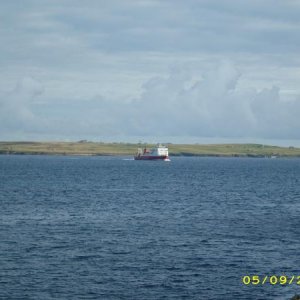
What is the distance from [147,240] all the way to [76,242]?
747 centimetres

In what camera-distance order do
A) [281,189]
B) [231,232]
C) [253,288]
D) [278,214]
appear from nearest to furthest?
[253,288]
[231,232]
[278,214]
[281,189]

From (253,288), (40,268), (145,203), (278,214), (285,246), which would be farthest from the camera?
(145,203)

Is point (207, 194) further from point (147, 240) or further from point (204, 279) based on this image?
point (204, 279)

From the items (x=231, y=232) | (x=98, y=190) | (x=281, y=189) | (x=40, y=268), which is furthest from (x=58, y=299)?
(x=281, y=189)

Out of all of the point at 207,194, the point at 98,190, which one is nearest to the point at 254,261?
the point at 207,194

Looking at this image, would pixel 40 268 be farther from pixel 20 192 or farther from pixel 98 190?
pixel 98 190

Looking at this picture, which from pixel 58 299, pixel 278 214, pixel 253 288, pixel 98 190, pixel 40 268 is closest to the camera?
pixel 58 299

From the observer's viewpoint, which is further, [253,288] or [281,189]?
[281,189]

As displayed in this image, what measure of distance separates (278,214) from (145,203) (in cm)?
2545

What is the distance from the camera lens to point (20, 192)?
13012cm

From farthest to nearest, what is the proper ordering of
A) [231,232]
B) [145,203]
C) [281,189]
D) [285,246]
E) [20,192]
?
[281,189], [20,192], [145,203], [231,232], [285,246]

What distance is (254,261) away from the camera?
56781 millimetres

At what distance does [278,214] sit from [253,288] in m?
46.9

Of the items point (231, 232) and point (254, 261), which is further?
point (231, 232)
